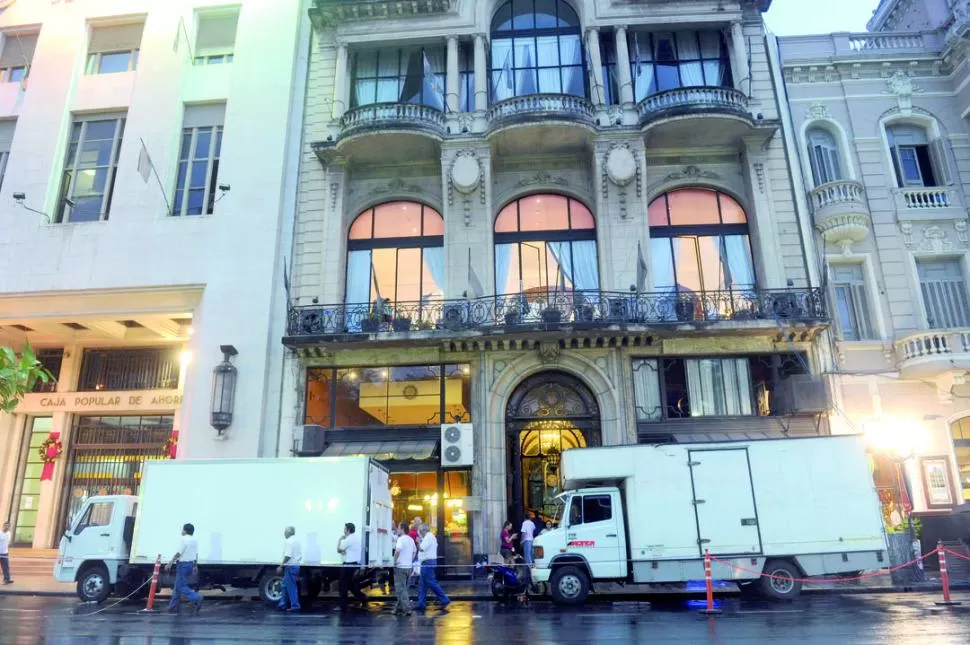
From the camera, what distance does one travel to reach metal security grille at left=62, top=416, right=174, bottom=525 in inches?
919

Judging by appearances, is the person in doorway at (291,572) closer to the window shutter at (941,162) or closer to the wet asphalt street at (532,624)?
the wet asphalt street at (532,624)

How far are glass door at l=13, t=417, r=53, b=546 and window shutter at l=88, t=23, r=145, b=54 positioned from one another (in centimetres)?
1455

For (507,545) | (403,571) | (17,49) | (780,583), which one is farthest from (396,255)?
(17,49)

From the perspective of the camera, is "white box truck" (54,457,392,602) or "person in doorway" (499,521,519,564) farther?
"person in doorway" (499,521,519,564)

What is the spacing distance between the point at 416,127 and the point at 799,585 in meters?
16.3

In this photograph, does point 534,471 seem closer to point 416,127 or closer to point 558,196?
point 558,196

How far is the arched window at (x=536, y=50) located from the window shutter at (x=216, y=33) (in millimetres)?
10105

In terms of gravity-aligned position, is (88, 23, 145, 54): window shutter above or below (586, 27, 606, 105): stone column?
above

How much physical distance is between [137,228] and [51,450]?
29.9 ft

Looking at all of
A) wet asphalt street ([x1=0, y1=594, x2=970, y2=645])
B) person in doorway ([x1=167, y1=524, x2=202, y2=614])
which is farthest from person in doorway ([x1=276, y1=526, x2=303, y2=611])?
person in doorway ([x1=167, y1=524, x2=202, y2=614])

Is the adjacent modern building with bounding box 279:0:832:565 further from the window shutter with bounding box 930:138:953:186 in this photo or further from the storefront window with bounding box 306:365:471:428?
the window shutter with bounding box 930:138:953:186

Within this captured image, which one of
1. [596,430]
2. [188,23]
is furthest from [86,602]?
[188,23]

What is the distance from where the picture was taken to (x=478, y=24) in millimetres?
22000

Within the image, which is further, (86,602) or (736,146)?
(736,146)
